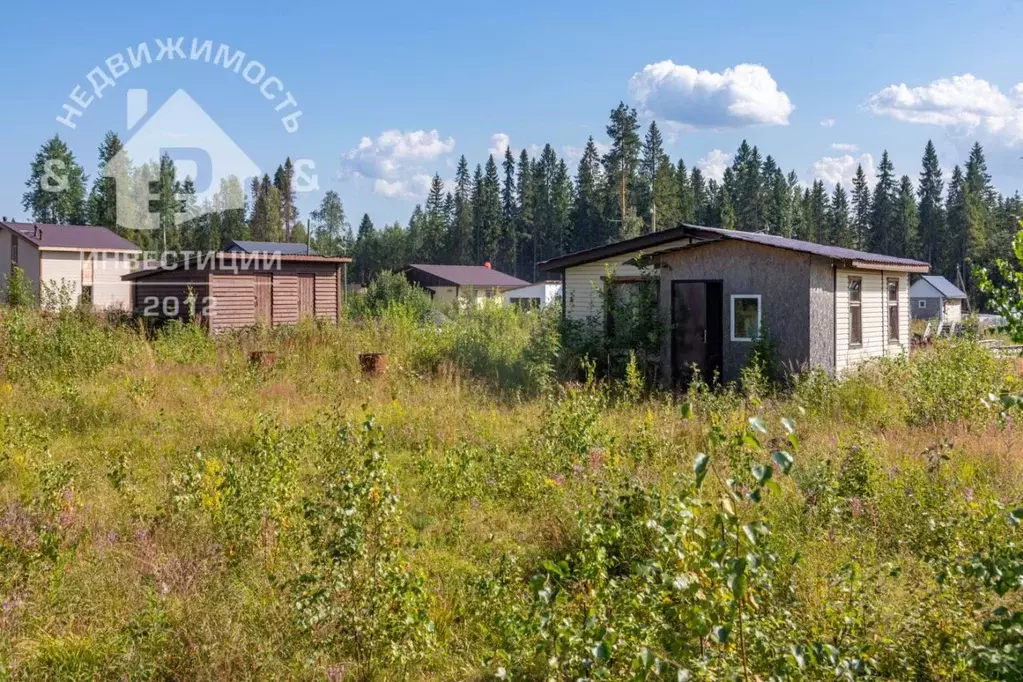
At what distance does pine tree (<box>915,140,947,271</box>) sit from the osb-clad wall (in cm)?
6436

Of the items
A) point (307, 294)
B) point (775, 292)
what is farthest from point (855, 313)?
point (307, 294)

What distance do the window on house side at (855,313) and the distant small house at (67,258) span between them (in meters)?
34.7

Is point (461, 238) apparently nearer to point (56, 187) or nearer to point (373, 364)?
point (56, 187)

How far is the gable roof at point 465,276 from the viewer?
2031 inches

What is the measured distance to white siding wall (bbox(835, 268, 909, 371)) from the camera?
47.7ft

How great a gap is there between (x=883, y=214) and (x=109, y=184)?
67.5m

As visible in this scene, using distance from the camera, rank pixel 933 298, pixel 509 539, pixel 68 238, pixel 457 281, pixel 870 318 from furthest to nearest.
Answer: pixel 457 281 < pixel 933 298 < pixel 68 238 < pixel 870 318 < pixel 509 539

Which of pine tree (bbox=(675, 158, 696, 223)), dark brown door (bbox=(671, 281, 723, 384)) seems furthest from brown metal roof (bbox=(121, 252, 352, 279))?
pine tree (bbox=(675, 158, 696, 223))

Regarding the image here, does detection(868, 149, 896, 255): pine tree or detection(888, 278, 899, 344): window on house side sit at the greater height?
detection(868, 149, 896, 255): pine tree

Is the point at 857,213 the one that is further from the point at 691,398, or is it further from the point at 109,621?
the point at 109,621

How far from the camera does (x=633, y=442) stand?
8.48m

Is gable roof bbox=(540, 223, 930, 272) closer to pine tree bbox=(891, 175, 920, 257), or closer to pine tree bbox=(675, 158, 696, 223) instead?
pine tree bbox=(675, 158, 696, 223)

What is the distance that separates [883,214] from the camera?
2940 inches

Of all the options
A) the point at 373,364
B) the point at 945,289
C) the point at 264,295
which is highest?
the point at 945,289
